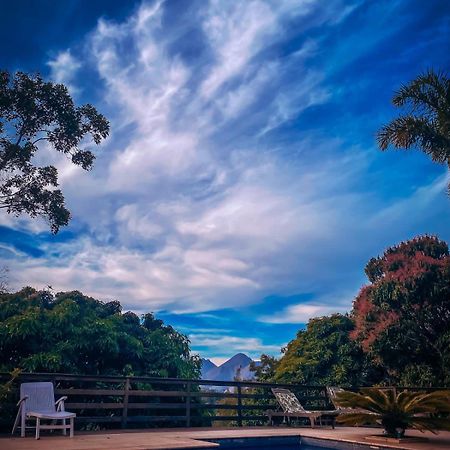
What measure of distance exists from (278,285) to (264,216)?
22.2ft

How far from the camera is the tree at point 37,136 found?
11.0 m

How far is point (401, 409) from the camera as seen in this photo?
22.3 ft

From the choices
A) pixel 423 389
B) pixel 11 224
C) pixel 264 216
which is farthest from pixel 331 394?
pixel 11 224

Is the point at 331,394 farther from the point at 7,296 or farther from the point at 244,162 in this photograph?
the point at 7,296

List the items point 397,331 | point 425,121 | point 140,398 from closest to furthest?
point 140,398 < point 425,121 < point 397,331

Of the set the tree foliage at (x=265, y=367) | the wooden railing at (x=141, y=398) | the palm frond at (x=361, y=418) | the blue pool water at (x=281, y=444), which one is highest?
the tree foliage at (x=265, y=367)

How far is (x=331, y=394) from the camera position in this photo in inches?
400

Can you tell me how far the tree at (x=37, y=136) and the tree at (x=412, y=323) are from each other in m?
9.98

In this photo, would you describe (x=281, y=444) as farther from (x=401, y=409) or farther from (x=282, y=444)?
(x=401, y=409)

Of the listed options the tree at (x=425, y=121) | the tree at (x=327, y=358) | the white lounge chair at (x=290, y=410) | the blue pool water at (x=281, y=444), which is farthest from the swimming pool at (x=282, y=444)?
the tree at (x=327, y=358)

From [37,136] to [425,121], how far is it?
9905 mm

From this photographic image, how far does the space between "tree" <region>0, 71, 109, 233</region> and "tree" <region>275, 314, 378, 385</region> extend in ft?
33.2

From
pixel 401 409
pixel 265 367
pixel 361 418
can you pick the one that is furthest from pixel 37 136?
pixel 265 367

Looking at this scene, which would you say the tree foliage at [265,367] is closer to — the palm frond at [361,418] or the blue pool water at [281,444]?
the blue pool water at [281,444]
